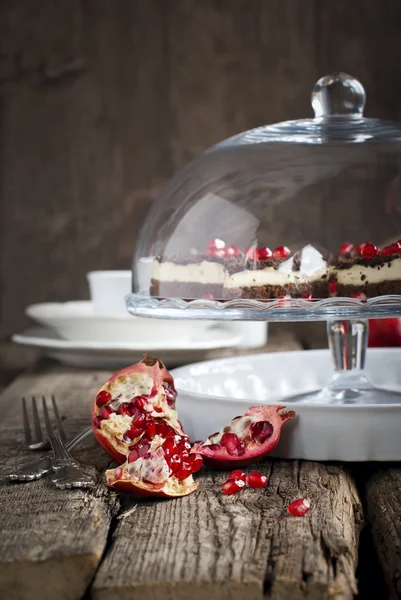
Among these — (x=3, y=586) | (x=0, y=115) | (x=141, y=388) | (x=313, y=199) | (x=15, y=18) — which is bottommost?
(x=3, y=586)

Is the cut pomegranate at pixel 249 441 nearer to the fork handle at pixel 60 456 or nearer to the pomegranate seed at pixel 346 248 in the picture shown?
the fork handle at pixel 60 456

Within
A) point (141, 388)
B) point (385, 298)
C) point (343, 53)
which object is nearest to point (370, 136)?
point (385, 298)

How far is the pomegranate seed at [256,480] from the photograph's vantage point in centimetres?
99

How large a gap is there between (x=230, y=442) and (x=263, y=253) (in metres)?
0.28

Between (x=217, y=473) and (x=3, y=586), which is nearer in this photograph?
(x=3, y=586)

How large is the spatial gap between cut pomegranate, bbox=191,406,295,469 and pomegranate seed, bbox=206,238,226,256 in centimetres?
25

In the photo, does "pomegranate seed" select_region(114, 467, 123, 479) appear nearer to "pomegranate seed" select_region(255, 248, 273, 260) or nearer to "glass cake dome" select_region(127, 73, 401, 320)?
"glass cake dome" select_region(127, 73, 401, 320)

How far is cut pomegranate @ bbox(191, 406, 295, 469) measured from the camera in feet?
3.47

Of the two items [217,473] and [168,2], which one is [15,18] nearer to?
[168,2]

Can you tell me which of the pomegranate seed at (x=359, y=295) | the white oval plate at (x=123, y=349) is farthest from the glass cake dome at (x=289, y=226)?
the white oval plate at (x=123, y=349)

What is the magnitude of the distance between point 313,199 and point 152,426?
1.40ft

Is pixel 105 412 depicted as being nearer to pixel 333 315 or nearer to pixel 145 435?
pixel 145 435

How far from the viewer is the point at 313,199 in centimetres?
125

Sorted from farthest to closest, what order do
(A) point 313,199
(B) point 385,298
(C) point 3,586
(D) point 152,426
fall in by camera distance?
(A) point 313,199
(B) point 385,298
(D) point 152,426
(C) point 3,586
